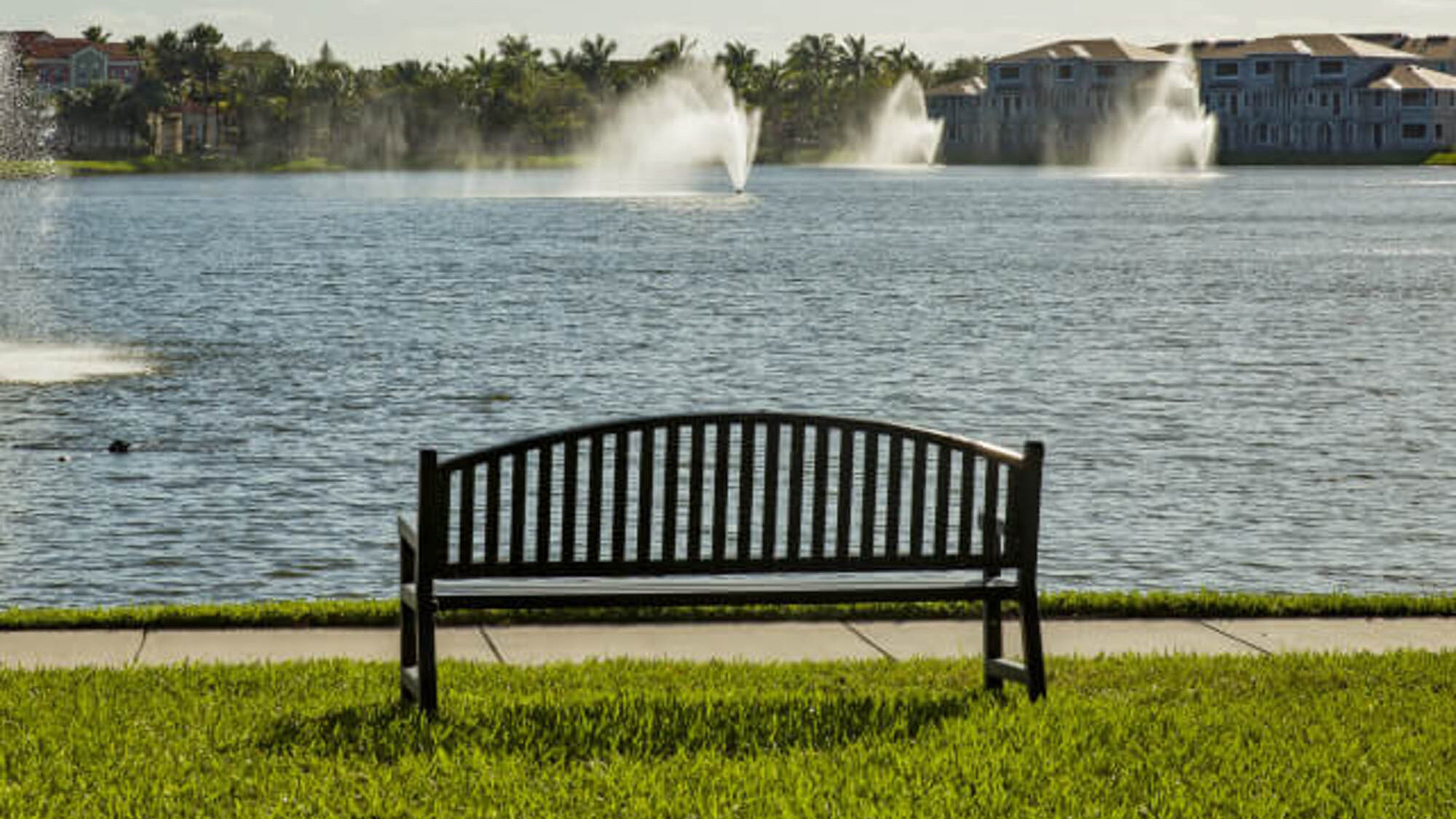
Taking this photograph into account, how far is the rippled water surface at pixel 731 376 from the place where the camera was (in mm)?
19297

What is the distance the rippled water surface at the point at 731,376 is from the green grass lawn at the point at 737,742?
762cm

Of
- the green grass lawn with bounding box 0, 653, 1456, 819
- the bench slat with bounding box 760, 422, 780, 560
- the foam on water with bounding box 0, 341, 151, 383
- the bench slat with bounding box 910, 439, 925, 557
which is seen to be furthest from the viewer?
the foam on water with bounding box 0, 341, 151, 383

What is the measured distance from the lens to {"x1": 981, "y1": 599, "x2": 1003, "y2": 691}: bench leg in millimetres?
9039

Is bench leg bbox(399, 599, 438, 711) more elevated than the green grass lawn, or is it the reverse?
bench leg bbox(399, 599, 438, 711)

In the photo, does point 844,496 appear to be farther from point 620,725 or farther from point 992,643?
point 620,725

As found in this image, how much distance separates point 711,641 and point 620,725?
2121 mm

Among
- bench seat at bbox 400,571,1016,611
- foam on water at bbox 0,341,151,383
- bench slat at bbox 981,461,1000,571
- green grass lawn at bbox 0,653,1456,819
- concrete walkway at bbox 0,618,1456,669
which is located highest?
bench slat at bbox 981,461,1000,571

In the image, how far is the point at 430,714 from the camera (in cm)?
837

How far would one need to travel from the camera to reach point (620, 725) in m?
8.38

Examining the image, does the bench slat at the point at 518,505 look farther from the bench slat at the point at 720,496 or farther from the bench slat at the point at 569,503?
the bench slat at the point at 720,496

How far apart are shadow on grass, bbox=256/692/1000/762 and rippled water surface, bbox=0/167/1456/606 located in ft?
27.1

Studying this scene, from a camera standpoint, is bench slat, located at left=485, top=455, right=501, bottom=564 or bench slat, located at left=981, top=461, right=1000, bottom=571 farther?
bench slat, located at left=981, top=461, right=1000, bottom=571

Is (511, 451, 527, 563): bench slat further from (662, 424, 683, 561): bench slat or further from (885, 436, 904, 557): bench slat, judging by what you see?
(885, 436, 904, 557): bench slat

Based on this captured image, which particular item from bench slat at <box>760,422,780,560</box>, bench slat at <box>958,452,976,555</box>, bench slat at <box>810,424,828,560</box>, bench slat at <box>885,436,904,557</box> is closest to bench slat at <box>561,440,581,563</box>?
bench slat at <box>760,422,780,560</box>
